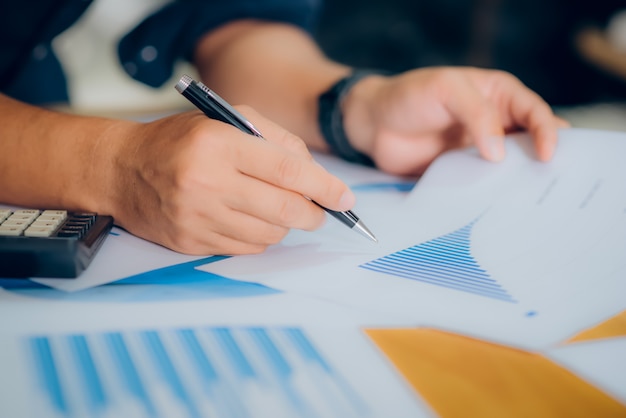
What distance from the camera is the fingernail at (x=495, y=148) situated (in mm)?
562

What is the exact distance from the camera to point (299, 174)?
403 millimetres

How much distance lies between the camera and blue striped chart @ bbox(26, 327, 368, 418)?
28 cm

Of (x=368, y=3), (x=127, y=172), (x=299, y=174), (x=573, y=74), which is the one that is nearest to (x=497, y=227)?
(x=299, y=174)

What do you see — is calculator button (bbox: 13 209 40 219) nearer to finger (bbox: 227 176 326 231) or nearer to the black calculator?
the black calculator

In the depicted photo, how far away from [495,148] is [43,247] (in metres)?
0.39

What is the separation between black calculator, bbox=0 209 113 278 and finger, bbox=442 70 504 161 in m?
0.34

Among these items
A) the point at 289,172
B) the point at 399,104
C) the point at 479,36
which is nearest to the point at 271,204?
the point at 289,172

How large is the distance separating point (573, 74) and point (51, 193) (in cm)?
196

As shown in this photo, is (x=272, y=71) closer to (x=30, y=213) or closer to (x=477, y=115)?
(x=477, y=115)

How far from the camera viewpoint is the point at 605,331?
35cm

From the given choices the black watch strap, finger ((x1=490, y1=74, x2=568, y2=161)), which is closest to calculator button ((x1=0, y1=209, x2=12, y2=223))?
the black watch strap

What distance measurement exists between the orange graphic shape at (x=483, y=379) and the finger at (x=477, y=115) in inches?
10.5

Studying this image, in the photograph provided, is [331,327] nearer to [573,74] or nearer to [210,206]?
[210,206]

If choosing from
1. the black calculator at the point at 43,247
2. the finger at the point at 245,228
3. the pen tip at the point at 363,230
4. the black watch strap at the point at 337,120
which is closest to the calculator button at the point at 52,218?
the black calculator at the point at 43,247
